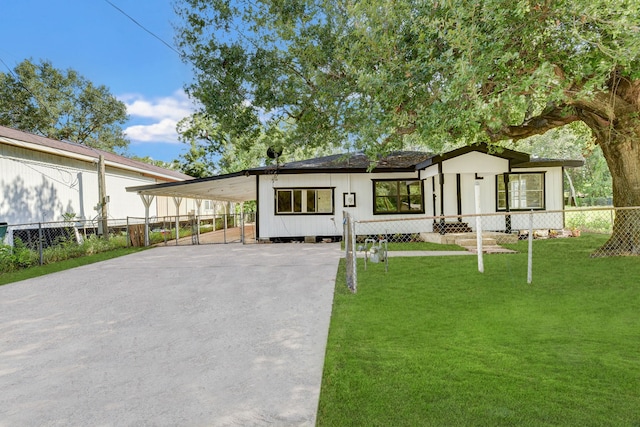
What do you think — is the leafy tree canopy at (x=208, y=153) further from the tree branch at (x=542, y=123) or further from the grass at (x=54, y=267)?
the tree branch at (x=542, y=123)

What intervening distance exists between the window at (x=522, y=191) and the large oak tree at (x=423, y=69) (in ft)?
14.5

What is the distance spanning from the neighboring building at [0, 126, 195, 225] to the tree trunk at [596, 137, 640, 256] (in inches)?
680

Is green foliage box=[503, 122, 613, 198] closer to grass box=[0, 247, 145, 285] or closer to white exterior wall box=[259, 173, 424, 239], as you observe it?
white exterior wall box=[259, 173, 424, 239]

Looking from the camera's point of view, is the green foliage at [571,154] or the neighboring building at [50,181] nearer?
the neighboring building at [50,181]

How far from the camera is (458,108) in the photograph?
689 cm

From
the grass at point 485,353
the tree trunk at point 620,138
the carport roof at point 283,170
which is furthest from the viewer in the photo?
the carport roof at point 283,170

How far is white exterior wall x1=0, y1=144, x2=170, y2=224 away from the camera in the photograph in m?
12.3

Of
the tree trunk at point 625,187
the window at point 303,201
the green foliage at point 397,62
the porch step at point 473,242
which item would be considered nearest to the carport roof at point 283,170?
the window at point 303,201

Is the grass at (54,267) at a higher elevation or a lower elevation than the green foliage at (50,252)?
lower

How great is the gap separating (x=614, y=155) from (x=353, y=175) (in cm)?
822

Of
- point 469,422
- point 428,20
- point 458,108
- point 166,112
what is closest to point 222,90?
point 428,20

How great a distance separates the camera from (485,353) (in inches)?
139

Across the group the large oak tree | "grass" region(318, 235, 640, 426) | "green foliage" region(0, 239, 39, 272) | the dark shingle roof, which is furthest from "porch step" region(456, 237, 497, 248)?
"green foliage" region(0, 239, 39, 272)

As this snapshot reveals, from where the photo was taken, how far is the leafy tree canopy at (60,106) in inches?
1078
